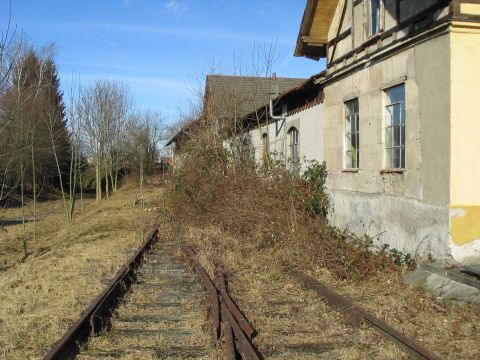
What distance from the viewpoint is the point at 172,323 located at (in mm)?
6172

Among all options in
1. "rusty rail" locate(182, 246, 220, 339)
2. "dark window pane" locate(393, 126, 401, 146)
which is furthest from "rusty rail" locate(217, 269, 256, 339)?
"dark window pane" locate(393, 126, 401, 146)

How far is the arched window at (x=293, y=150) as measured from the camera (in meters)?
15.4

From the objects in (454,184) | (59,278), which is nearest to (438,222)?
(454,184)

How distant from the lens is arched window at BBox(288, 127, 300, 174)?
15.4m

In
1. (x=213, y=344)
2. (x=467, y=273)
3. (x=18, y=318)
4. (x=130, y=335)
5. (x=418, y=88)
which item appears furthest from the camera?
(x=418, y=88)

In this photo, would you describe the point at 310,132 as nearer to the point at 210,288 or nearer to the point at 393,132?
the point at 393,132

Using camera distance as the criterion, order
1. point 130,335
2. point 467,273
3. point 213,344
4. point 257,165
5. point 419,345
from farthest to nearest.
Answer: point 257,165 → point 467,273 → point 130,335 → point 213,344 → point 419,345

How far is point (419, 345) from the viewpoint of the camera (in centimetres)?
490

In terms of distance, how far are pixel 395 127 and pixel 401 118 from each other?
309 mm

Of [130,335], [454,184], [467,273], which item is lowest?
[130,335]

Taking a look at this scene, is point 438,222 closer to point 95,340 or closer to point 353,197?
point 353,197

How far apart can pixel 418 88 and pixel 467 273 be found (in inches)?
130

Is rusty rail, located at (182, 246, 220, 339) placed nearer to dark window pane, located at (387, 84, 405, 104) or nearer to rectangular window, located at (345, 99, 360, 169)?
rectangular window, located at (345, 99, 360, 169)

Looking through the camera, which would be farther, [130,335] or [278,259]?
[278,259]
